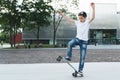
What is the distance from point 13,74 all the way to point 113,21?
6518 centimetres

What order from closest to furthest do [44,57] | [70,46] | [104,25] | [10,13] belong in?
[70,46], [44,57], [10,13], [104,25]

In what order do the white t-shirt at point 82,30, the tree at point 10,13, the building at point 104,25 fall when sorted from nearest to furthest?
the white t-shirt at point 82,30 < the tree at point 10,13 < the building at point 104,25

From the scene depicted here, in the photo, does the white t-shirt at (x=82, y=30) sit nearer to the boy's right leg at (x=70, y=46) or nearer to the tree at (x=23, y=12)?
the boy's right leg at (x=70, y=46)

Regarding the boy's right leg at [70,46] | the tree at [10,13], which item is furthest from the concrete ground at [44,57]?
the tree at [10,13]

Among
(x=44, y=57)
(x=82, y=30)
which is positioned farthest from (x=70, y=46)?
(x=44, y=57)

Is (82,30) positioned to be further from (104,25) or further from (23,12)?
(104,25)

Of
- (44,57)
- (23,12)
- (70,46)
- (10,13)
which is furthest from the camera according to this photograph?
(23,12)

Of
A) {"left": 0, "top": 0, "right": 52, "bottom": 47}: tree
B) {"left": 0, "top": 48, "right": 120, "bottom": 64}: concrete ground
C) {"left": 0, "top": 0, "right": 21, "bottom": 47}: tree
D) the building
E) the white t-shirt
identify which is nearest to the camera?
the white t-shirt

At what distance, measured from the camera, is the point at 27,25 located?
53.5 meters

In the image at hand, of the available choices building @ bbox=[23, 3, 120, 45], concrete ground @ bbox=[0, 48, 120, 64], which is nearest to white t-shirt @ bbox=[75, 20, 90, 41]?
concrete ground @ bbox=[0, 48, 120, 64]

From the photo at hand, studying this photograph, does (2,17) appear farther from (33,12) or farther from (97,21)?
(97,21)

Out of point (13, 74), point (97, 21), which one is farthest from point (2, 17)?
point (13, 74)

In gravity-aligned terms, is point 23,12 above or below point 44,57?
above

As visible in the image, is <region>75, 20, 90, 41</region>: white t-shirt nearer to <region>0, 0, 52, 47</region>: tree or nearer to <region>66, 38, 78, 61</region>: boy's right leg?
<region>66, 38, 78, 61</region>: boy's right leg
